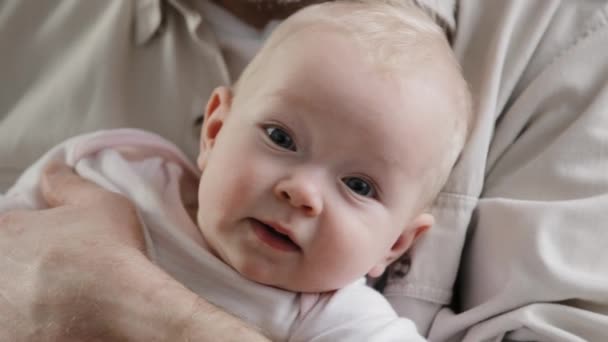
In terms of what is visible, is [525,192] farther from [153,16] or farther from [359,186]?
[153,16]

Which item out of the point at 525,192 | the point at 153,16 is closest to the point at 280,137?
the point at 525,192

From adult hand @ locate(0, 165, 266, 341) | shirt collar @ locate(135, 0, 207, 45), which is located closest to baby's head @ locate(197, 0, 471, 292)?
adult hand @ locate(0, 165, 266, 341)

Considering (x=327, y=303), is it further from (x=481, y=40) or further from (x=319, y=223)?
(x=481, y=40)

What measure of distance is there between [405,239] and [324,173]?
0.76ft

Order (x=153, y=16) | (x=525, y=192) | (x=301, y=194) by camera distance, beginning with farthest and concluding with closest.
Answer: (x=153, y=16)
(x=525, y=192)
(x=301, y=194)

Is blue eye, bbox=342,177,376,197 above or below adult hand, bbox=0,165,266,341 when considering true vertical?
above

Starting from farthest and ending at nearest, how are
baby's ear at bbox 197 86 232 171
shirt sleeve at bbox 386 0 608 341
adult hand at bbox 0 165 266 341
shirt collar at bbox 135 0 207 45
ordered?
shirt collar at bbox 135 0 207 45 < baby's ear at bbox 197 86 232 171 < shirt sleeve at bbox 386 0 608 341 < adult hand at bbox 0 165 266 341

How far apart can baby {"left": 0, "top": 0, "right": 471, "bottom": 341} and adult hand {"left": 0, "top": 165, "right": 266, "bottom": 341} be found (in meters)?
0.11

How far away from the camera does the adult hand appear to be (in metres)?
0.90

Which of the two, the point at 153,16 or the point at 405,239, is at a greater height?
the point at 153,16

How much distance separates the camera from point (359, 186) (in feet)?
3.29

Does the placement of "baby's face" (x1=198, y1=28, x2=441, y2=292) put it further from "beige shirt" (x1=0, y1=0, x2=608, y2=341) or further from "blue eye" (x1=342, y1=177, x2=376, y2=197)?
"beige shirt" (x1=0, y1=0, x2=608, y2=341)

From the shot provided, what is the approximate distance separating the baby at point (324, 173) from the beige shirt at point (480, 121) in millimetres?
94

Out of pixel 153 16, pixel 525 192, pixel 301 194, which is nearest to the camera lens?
pixel 301 194
